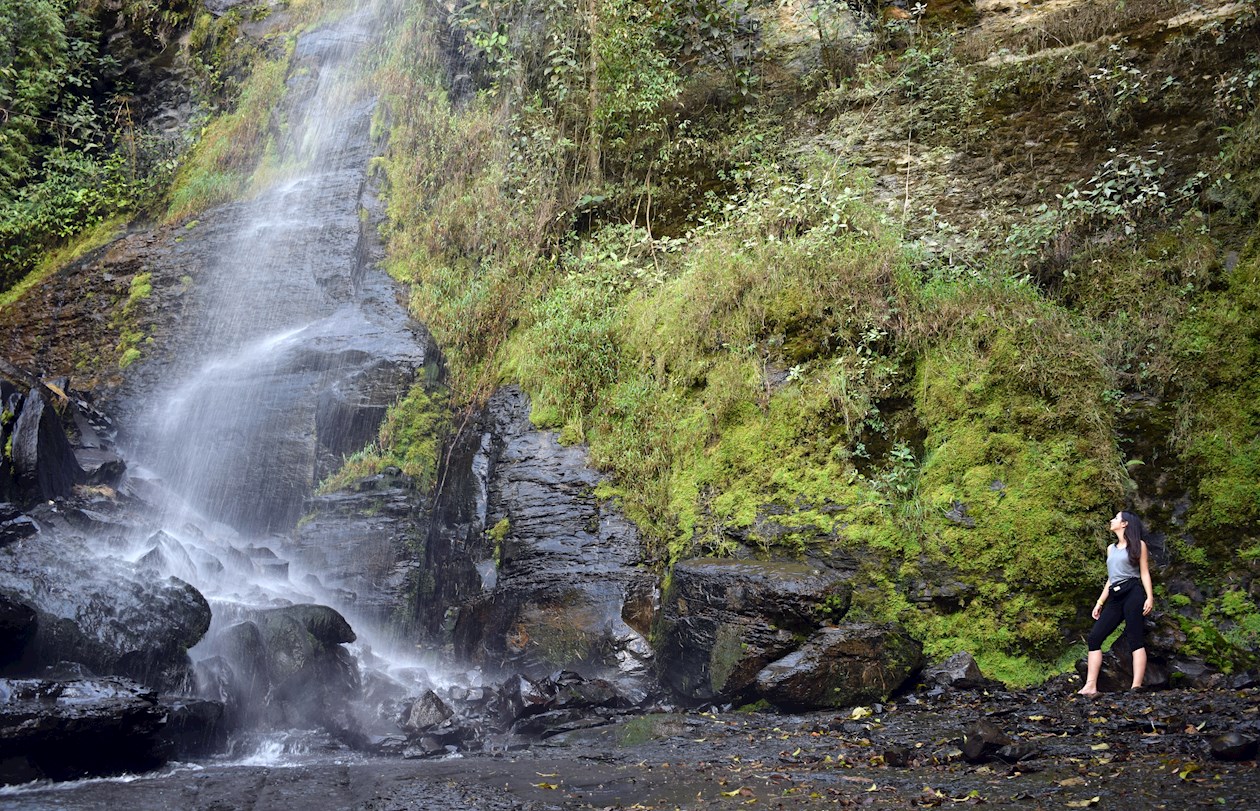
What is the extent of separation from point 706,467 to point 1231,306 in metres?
5.02

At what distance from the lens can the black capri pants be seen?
565 centimetres

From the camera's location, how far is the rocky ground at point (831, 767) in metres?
3.86

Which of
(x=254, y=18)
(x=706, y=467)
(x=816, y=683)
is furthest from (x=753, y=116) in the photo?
(x=254, y=18)

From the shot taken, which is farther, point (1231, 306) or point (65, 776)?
point (1231, 306)

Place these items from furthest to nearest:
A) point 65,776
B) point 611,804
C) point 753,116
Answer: point 753,116 → point 65,776 → point 611,804

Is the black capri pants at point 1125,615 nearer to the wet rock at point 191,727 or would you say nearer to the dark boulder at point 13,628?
the wet rock at point 191,727

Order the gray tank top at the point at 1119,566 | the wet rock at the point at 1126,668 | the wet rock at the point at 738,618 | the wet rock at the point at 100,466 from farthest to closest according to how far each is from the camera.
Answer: the wet rock at the point at 100,466, the wet rock at the point at 738,618, the gray tank top at the point at 1119,566, the wet rock at the point at 1126,668

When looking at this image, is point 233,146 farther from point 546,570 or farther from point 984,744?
point 984,744

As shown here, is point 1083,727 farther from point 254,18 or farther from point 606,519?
point 254,18

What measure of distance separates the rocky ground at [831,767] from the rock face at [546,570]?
54.0 inches

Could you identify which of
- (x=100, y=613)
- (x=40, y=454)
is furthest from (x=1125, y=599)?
(x=40, y=454)

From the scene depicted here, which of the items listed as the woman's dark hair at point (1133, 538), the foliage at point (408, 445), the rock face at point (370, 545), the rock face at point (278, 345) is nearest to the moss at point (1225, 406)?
the woman's dark hair at point (1133, 538)

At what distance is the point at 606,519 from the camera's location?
8.30m

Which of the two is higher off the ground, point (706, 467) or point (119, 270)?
point (119, 270)
